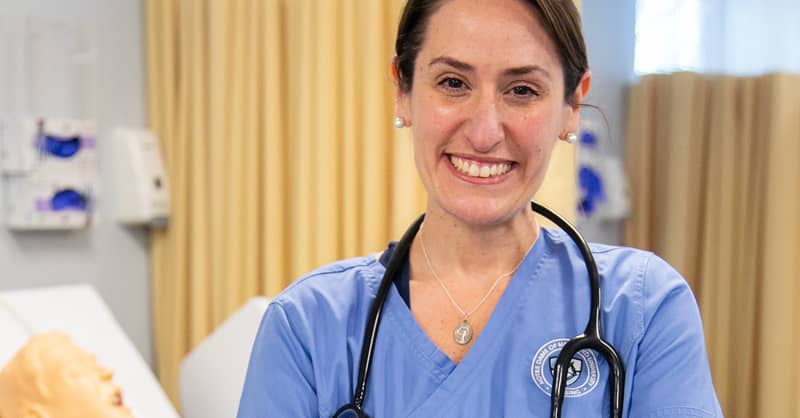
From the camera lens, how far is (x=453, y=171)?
0.96 m

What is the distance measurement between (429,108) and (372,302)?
28 cm

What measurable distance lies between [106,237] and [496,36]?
6.09 feet

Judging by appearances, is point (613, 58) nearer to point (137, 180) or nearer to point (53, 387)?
point (137, 180)

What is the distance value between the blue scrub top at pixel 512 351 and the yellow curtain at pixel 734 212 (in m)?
0.85

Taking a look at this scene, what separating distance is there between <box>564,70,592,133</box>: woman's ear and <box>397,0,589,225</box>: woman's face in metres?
0.03

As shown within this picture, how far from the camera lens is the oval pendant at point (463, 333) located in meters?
1.02

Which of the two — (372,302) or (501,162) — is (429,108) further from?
(372,302)

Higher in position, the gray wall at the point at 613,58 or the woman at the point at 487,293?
the gray wall at the point at 613,58

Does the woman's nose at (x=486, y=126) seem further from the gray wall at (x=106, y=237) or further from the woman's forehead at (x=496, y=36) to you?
the gray wall at (x=106, y=237)

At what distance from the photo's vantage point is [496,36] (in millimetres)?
925

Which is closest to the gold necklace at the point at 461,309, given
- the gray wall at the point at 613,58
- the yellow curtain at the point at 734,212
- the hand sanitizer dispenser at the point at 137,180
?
the yellow curtain at the point at 734,212

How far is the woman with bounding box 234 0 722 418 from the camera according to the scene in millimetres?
917

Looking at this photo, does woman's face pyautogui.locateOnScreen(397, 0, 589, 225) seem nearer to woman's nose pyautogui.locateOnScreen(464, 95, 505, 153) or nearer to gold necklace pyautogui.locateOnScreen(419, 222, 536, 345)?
woman's nose pyautogui.locateOnScreen(464, 95, 505, 153)

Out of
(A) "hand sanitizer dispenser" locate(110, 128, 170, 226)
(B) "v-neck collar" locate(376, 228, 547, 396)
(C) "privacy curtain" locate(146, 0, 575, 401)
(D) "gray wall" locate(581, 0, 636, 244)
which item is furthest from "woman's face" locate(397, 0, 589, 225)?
(A) "hand sanitizer dispenser" locate(110, 128, 170, 226)
